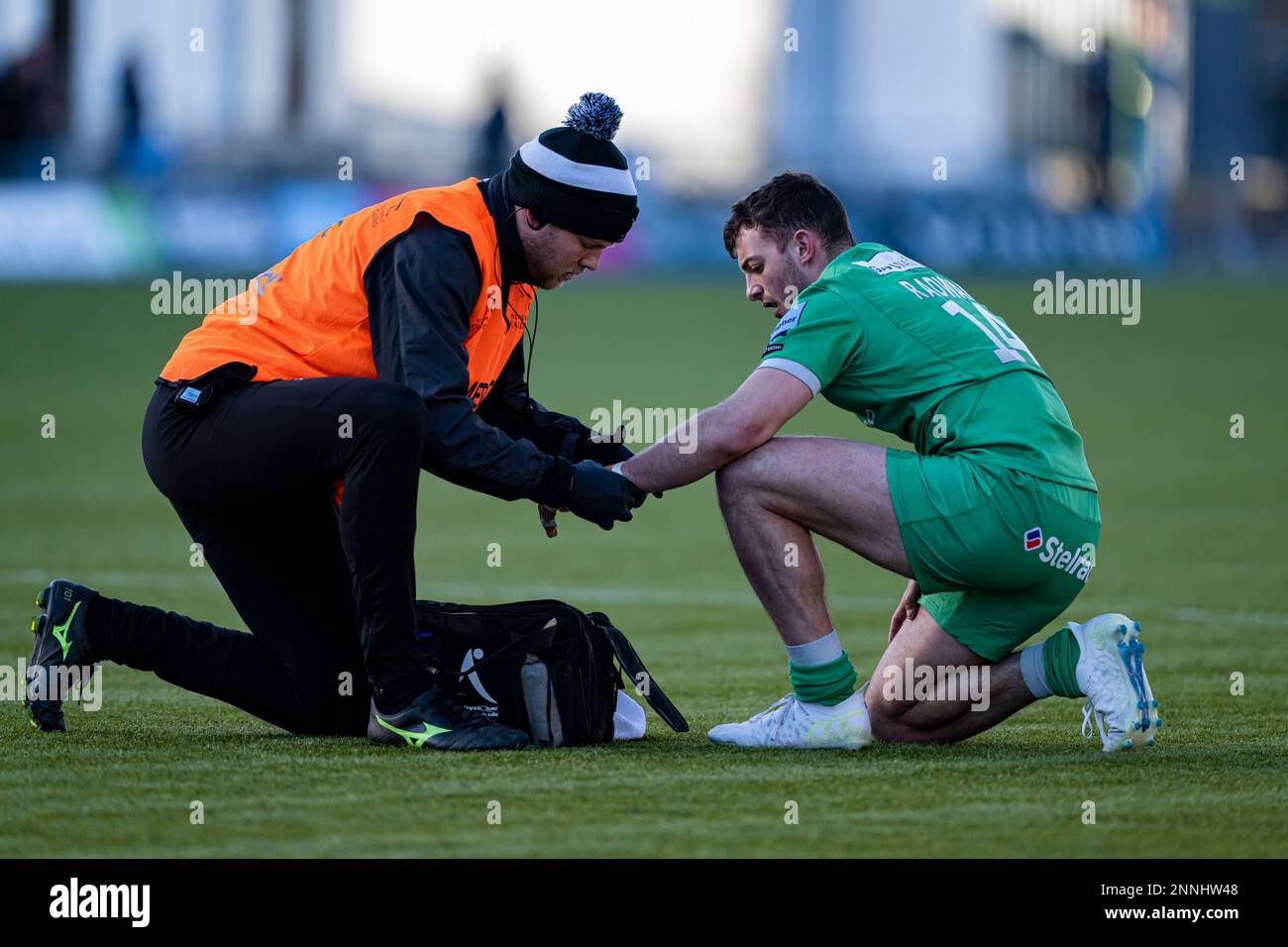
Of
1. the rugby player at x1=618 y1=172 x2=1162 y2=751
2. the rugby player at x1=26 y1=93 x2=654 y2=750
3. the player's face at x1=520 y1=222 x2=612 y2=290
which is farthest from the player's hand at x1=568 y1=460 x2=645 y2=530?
the player's face at x1=520 y1=222 x2=612 y2=290

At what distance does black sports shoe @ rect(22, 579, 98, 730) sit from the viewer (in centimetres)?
552

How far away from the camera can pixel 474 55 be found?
39875 mm

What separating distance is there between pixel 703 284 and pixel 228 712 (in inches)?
1049

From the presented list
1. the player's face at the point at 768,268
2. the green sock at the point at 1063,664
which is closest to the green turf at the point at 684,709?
the green sock at the point at 1063,664

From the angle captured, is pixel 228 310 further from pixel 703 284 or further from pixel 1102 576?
pixel 703 284

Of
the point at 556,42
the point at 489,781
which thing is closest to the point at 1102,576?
the point at 489,781

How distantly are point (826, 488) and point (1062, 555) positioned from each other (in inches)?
27.9

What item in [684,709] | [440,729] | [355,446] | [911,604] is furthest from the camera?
[684,709]

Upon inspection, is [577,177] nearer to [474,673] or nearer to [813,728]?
[474,673]

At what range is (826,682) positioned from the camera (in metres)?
5.32

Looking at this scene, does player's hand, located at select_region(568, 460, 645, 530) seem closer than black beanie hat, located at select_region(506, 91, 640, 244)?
Yes

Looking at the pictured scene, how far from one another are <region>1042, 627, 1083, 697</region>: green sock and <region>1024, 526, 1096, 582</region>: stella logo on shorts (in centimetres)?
18

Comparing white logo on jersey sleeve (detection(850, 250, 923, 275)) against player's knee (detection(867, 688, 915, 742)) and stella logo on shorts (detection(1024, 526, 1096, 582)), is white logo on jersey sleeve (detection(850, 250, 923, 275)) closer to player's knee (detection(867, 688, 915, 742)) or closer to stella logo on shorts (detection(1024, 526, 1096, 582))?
stella logo on shorts (detection(1024, 526, 1096, 582))

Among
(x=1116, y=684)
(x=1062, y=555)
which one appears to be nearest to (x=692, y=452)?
(x=1062, y=555)
